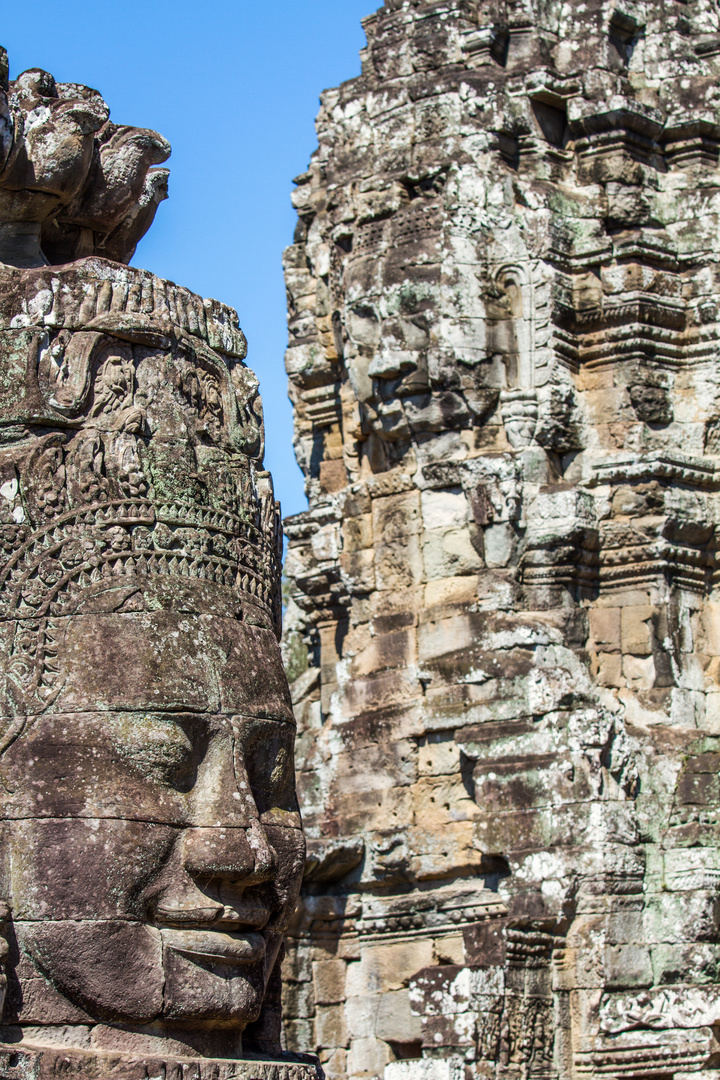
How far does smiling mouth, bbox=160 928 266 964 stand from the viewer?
6.76m

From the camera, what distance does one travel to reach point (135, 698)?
6840 millimetres

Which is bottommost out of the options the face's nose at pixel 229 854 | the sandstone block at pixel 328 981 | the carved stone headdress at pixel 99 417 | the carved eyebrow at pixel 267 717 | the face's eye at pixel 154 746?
the face's nose at pixel 229 854

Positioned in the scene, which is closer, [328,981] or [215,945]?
[215,945]

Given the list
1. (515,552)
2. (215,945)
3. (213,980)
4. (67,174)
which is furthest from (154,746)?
(515,552)

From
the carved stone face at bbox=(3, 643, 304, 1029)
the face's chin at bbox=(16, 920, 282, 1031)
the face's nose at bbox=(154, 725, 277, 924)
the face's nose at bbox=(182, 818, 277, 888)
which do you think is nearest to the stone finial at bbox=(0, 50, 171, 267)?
the carved stone face at bbox=(3, 643, 304, 1029)

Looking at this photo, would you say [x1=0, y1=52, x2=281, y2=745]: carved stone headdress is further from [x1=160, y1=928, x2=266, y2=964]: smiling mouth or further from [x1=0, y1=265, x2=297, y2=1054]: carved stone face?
[x1=160, y1=928, x2=266, y2=964]: smiling mouth

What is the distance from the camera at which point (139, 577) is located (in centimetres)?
704

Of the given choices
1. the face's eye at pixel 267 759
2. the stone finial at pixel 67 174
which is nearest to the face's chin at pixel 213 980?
the face's eye at pixel 267 759

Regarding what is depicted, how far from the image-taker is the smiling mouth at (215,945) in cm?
676

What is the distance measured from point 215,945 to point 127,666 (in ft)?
3.26

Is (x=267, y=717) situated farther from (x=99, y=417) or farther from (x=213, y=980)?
(x=99, y=417)

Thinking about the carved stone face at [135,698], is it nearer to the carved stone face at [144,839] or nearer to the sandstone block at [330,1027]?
the carved stone face at [144,839]

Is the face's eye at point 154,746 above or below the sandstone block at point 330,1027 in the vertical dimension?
above

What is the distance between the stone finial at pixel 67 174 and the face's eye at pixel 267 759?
80.2 inches
